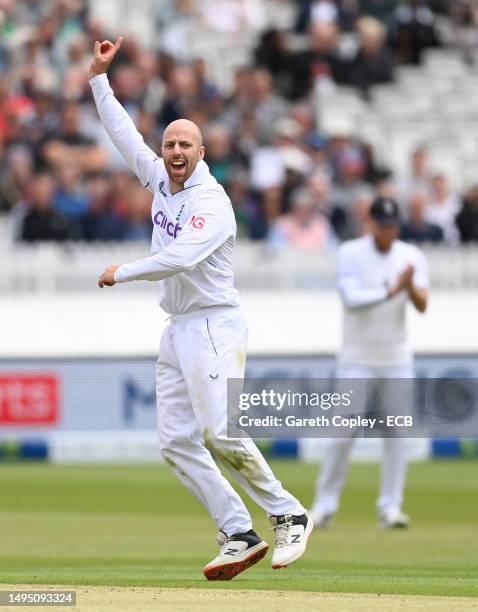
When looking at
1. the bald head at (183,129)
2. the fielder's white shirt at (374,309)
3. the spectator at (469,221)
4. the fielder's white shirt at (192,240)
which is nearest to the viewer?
the fielder's white shirt at (192,240)

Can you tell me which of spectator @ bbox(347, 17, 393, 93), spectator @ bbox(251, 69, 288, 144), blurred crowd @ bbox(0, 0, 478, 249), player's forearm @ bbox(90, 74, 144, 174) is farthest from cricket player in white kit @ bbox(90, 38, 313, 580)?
spectator @ bbox(347, 17, 393, 93)

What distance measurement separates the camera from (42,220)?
21141mm

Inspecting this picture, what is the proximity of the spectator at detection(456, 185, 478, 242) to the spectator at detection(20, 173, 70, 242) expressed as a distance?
4.77 meters

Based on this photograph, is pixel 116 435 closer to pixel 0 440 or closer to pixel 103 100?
pixel 0 440

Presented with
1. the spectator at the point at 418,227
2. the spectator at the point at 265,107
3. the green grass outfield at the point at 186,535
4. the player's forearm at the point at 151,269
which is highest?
the spectator at the point at 265,107

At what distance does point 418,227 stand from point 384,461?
8.16 meters

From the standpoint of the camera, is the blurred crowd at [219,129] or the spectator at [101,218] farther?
the blurred crowd at [219,129]

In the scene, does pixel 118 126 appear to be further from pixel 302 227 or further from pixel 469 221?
pixel 469 221

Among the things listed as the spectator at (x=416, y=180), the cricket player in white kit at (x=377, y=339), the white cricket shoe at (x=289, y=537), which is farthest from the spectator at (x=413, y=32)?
the white cricket shoe at (x=289, y=537)

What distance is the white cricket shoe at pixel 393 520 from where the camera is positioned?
1388 cm

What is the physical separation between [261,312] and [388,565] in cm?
1036

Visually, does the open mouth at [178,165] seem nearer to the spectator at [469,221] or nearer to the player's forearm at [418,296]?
the player's forearm at [418,296]

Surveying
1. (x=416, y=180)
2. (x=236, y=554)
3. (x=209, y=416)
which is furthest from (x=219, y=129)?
(x=236, y=554)

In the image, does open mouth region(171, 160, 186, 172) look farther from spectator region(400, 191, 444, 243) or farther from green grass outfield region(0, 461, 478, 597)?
spectator region(400, 191, 444, 243)
